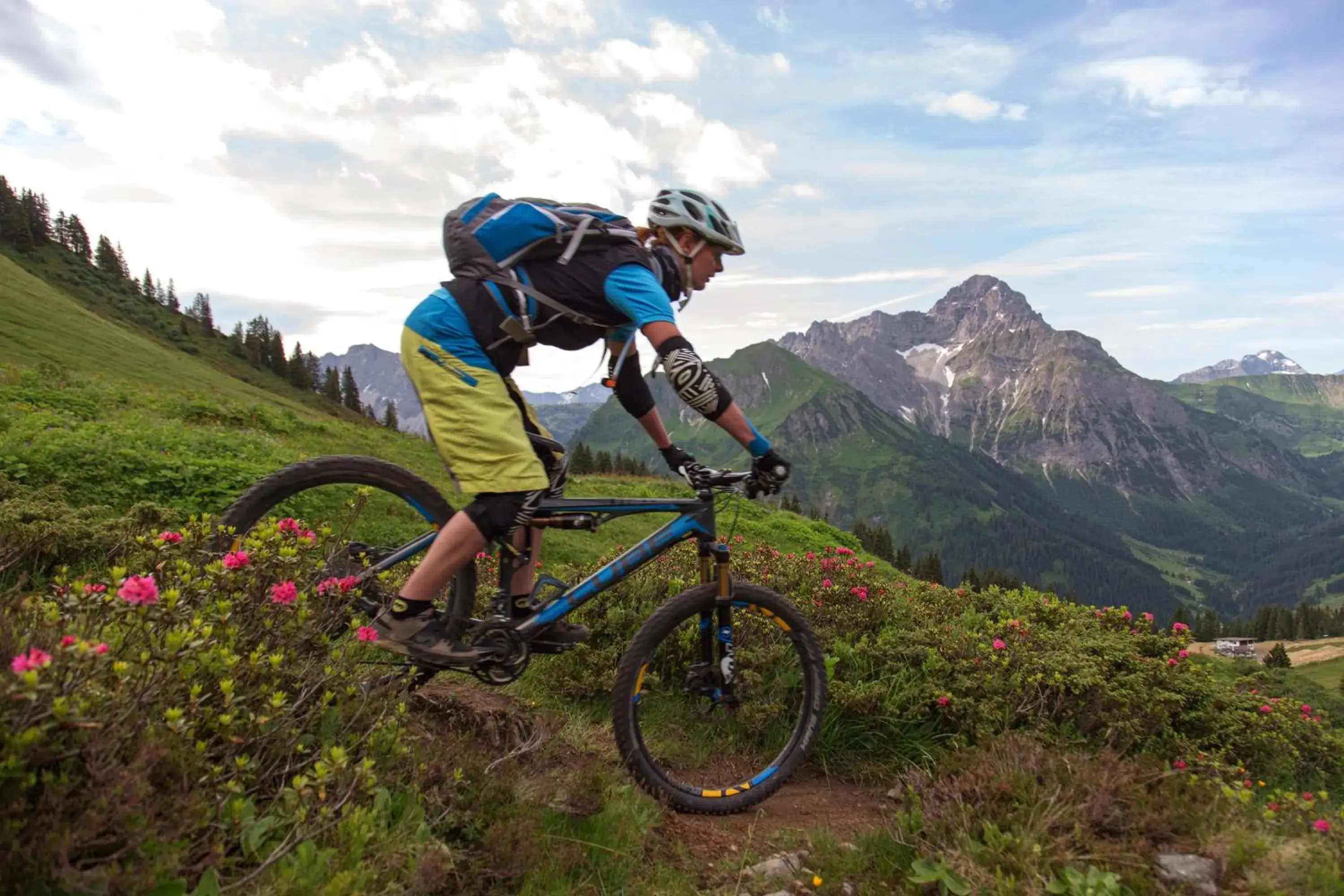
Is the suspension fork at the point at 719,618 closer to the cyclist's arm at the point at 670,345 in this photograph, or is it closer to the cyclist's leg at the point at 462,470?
the cyclist's arm at the point at 670,345

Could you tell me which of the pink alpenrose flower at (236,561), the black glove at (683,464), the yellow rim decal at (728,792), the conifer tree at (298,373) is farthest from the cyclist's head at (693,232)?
the conifer tree at (298,373)

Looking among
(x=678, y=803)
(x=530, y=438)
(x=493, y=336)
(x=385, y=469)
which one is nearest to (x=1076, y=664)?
(x=678, y=803)

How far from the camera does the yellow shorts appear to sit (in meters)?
4.43

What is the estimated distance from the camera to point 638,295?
438cm

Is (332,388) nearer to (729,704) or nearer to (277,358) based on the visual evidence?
(277,358)

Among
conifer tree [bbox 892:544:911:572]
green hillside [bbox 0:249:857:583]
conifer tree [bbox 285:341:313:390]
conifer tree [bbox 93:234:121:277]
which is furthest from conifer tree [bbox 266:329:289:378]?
conifer tree [bbox 892:544:911:572]

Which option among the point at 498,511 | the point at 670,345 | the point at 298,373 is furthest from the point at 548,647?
the point at 298,373

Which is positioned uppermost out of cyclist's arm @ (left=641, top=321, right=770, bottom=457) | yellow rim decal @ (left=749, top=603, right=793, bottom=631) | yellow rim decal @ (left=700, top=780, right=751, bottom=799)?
cyclist's arm @ (left=641, top=321, right=770, bottom=457)

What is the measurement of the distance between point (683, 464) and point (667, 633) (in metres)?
1.24

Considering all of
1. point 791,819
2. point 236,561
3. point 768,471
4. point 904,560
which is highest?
point 768,471

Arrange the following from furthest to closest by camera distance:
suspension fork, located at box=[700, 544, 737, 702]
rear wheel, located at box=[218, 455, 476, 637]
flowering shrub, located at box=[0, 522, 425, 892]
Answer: suspension fork, located at box=[700, 544, 737, 702] < rear wheel, located at box=[218, 455, 476, 637] < flowering shrub, located at box=[0, 522, 425, 892]

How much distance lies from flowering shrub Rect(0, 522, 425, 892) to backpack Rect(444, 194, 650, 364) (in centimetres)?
182

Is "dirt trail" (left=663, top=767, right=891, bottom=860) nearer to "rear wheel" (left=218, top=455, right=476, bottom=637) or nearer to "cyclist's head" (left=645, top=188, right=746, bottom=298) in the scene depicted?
"rear wheel" (left=218, top=455, right=476, bottom=637)

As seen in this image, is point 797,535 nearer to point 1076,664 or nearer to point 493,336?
point 1076,664
